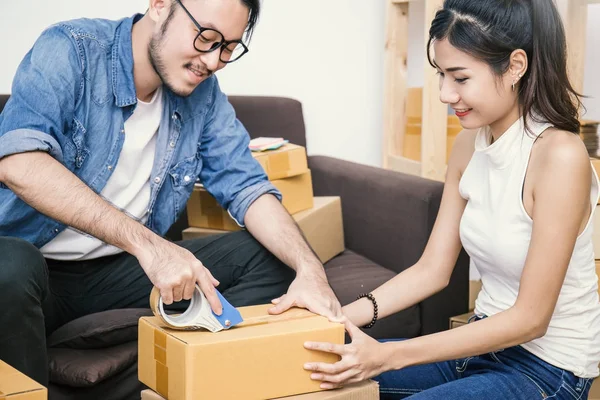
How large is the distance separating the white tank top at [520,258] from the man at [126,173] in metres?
0.30

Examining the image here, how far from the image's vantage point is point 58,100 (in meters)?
1.66

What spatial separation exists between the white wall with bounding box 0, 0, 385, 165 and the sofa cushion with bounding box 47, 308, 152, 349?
1.26 metres

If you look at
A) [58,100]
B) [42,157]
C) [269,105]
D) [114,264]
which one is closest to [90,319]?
[114,264]

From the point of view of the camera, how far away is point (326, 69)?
2943mm

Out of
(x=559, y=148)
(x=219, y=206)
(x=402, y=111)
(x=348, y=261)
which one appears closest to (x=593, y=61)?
Answer: (x=402, y=111)

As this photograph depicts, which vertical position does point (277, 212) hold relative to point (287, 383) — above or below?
above

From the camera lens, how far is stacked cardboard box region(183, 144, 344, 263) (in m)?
2.20

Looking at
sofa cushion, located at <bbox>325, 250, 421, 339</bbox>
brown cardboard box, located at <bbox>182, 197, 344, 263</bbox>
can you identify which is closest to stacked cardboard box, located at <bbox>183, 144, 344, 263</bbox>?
brown cardboard box, located at <bbox>182, 197, 344, 263</bbox>

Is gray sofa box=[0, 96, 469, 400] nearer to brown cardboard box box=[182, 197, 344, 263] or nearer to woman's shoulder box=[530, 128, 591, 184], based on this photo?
brown cardboard box box=[182, 197, 344, 263]

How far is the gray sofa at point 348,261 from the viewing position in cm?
164

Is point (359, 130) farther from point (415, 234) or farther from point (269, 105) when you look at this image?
point (415, 234)

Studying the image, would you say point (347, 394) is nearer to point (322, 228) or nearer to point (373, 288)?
point (373, 288)

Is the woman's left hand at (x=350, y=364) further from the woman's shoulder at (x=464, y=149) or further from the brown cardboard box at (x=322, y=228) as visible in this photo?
the brown cardboard box at (x=322, y=228)

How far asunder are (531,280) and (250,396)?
1.66ft
